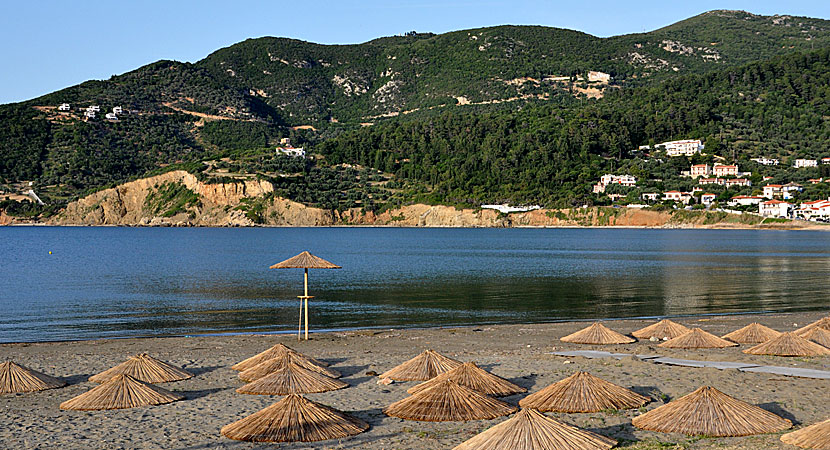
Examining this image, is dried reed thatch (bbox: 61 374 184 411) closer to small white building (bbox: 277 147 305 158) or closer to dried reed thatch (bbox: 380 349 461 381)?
dried reed thatch (bbox: 380 349 461 381)

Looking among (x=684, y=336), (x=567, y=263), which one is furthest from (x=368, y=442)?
(x=567, y=263)

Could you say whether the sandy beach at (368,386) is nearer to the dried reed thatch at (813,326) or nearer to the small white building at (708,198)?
the dried reed thatch at (813,326)

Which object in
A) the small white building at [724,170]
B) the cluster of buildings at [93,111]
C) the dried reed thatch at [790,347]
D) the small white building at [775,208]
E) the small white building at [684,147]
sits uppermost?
the cluster of buildings at [93,111]

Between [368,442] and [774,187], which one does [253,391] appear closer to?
[368,442]

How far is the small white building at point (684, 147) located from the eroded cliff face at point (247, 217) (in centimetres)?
2581

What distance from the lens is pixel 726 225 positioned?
4968 inches

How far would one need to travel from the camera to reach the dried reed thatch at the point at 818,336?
1658 centimetres

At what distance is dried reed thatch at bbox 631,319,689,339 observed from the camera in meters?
18.7

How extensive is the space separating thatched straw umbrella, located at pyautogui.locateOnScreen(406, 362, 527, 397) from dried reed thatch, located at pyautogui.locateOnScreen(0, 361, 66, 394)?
6.09 metres

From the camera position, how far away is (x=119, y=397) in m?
11.5

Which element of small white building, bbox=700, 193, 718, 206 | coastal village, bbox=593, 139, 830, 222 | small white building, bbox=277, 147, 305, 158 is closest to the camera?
coastal village, bbox=593, 139, 830, 222

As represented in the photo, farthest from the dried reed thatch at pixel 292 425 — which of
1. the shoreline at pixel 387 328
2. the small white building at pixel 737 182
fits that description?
the small white building at pixel 737 182

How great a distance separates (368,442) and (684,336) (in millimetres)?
10227

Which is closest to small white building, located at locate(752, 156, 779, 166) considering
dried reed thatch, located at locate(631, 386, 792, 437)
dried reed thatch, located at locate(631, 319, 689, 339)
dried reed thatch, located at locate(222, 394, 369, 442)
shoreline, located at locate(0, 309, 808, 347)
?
shoreline, located at locate(0, 309, 808, 347)
